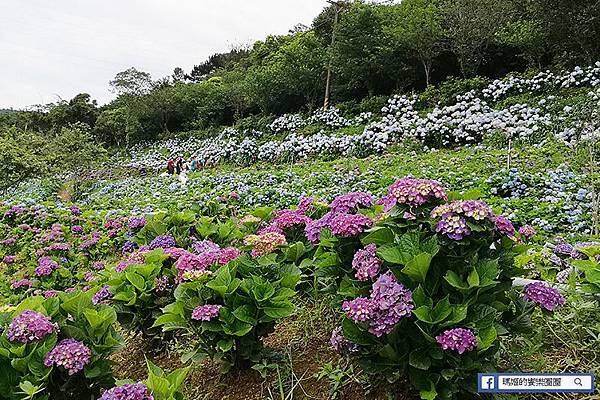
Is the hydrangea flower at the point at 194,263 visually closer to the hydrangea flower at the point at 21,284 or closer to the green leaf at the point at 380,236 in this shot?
the green leaf at the point at 380,236

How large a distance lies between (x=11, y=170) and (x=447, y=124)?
37.0ft

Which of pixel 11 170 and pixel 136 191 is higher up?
pixel 11 170

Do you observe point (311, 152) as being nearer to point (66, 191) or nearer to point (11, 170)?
point (66, 191)

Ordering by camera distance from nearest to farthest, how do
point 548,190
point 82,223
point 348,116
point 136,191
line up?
point 548,190
point 82,223
point 136,191
point 348,116

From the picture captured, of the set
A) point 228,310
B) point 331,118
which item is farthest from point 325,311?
point 331,118

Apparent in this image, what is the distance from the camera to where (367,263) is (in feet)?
5.35

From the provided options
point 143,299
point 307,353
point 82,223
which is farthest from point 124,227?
point 307,353

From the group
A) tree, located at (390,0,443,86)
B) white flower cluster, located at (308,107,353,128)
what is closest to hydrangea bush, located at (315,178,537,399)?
white flower cluster, located at (308,107,353,128)

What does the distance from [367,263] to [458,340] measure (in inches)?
15.5

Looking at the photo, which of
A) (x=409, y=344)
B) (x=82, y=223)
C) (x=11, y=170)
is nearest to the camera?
(x=409, y=344)

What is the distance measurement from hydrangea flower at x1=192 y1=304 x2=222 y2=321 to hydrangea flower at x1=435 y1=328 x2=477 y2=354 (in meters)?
0.81

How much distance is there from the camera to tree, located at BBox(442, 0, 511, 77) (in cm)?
1457

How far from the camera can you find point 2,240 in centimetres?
577

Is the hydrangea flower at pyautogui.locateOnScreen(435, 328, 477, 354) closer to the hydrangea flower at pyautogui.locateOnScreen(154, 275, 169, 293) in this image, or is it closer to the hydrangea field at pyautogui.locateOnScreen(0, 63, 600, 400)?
the hydrangea field at pyautogui.locateOnScreen(0, 63, 600, 400)
